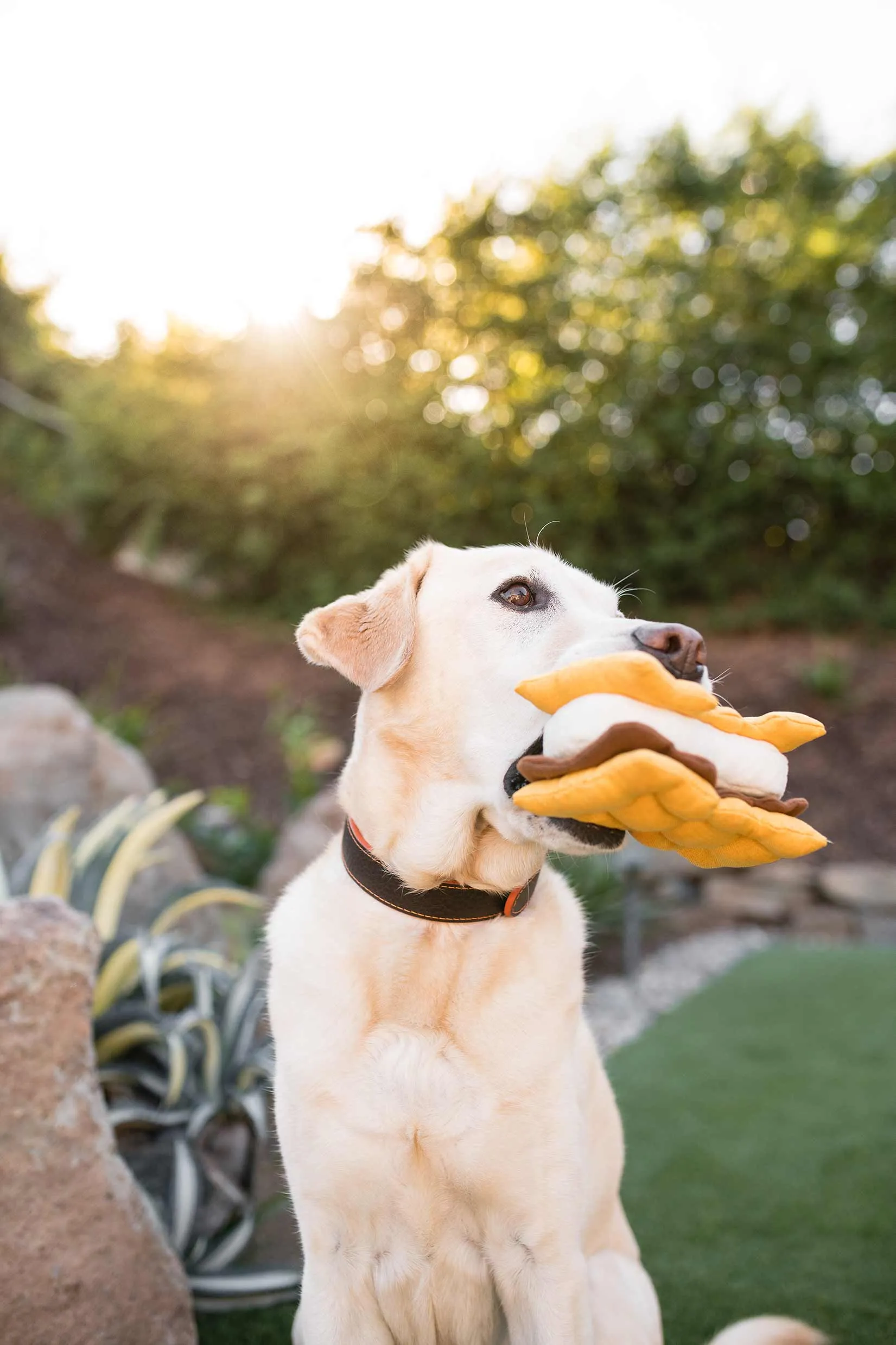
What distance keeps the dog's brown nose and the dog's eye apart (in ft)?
1.36

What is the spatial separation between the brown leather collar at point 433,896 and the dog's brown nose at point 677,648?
0.61 metres

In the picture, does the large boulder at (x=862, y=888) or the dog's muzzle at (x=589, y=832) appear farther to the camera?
the large boulder at (x=862, y=888)

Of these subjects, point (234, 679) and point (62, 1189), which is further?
point (234, 679)

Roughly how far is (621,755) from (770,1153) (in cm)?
326

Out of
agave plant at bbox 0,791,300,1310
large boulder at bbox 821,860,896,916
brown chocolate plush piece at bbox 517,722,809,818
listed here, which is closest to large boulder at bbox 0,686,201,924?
agave plant at bbox 0,791,300,1310

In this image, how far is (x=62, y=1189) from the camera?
86.0 inches

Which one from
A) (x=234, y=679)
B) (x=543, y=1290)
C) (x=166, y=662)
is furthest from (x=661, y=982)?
(x=166, y=662)

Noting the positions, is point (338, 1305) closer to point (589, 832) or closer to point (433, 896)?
point (433, 896)

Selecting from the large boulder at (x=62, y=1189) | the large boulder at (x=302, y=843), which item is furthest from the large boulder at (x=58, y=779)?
the large boulder at (x=62, y=1189)

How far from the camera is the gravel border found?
5746 millimetres

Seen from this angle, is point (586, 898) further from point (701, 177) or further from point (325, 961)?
point (701, 177)

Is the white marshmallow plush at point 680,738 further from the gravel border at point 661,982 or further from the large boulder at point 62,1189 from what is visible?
the gravel border at point 661,982

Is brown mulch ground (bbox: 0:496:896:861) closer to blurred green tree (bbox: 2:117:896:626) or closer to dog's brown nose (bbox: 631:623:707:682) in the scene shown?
blurred green tree (bbox: 2:117:896:626)

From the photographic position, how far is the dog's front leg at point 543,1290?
1779 mm
